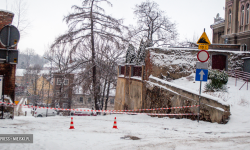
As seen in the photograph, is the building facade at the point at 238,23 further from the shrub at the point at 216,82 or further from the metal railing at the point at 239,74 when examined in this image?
the shrub at the point at 216,82

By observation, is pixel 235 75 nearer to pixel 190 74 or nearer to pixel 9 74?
pixel 190 74

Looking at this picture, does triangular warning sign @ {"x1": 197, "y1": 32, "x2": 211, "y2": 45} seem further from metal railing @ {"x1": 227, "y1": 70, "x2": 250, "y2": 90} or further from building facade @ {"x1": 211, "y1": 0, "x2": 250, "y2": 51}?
building facade @ {"x1": 211, "y1": 0, "x2": 250, "y2": 51}

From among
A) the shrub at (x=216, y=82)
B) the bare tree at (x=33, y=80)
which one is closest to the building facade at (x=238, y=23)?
the shrub at (x=216, y=82)

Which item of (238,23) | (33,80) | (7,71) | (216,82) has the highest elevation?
(238,23)

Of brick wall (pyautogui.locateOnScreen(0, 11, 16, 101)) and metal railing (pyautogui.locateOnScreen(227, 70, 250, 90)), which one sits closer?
brick wall (pyautogui.locateOnScreen(0, 11, 16, 101))

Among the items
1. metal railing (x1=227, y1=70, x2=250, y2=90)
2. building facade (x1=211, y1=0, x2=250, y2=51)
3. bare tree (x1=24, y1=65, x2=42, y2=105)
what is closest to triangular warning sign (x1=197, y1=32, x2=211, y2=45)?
metal railing (x1=227, y1=70, x2=250, y2=90)

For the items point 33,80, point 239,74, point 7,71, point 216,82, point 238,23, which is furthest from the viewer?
point 33,80

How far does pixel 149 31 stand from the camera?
32.2 m

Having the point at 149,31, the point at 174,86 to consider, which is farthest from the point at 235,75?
the point at 149,31

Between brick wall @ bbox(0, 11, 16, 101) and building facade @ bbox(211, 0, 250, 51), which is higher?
building facade @ bbox(211, 0, 250, 51)

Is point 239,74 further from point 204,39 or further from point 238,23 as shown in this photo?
point 238,23

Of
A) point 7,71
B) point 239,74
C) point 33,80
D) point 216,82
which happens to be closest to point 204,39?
point 216,82

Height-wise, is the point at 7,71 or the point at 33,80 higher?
the point at 33,80

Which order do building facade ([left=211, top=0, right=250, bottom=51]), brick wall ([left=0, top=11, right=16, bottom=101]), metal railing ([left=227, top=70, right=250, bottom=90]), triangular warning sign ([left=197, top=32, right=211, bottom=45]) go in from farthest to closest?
1. building facade ([left=211, top=0, right=250, bottom=51])
2. metal railing ([left=227, top=70, right=250, bottom=90])
3. triangular warning sign ([left=197, top=32, right=211, bottom=45])
4. brick wall ([left=0, top=11, right=16, bottom=101])
